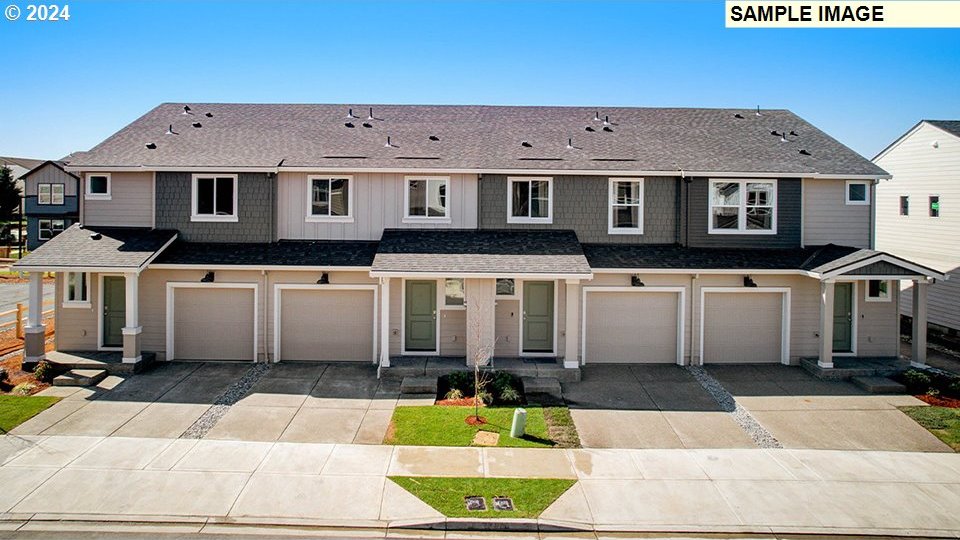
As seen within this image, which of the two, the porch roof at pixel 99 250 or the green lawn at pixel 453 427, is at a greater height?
the porch roof at pixel 99 250

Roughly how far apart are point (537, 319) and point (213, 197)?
9.60 metres

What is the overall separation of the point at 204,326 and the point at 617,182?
39.6ft

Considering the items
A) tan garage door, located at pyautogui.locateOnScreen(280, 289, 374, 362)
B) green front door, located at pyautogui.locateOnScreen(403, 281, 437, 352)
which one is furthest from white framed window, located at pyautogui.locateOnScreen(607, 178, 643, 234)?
tan garage door, located at pyautogui.locateOnScreen(280, 289, 374, 362)

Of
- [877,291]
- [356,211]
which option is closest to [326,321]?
[356,211]

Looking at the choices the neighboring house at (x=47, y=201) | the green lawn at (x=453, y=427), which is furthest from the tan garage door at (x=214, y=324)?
the neighboring house at (x=47, y=201)

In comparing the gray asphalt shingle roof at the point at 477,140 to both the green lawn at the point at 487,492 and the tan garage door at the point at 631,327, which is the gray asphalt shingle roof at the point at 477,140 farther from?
the green lawn at the point at 487,492

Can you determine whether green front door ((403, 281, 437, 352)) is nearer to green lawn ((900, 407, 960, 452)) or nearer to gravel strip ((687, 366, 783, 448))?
gravel strip ((687, 366, 783, 448))

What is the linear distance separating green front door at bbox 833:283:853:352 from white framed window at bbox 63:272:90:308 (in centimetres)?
2047

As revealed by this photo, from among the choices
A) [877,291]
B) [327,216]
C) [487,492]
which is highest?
[327,216]

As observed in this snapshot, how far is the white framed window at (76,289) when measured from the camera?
16344 mm

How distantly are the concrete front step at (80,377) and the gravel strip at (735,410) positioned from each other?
14512 millimetres

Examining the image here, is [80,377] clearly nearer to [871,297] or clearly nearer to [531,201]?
[531,201]

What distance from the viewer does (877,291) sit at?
16.9 m

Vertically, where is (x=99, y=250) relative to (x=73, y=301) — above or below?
above
